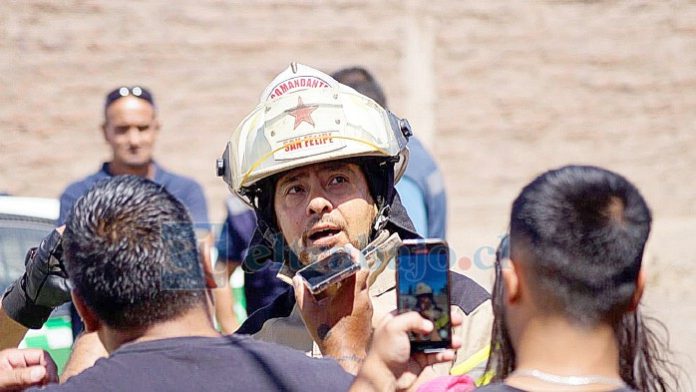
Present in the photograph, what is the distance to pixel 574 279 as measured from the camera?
7.91 feet

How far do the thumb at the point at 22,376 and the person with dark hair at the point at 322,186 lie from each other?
2.51ft

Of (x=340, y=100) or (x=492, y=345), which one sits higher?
(x=340, y=100)

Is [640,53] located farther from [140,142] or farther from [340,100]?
[340,100]

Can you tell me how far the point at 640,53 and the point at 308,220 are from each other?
10.3 m

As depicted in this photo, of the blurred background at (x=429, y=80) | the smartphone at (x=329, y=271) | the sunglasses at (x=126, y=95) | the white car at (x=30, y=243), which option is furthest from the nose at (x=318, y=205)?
the blurred background at (x=429, y=80)

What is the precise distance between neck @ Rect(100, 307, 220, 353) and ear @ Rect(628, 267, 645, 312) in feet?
2.82

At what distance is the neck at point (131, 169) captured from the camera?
6707 millimetres

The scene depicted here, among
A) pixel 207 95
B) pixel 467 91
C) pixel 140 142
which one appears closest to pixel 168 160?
pixel 207 95

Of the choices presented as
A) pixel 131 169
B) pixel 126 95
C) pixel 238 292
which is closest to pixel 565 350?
pixel 238 292

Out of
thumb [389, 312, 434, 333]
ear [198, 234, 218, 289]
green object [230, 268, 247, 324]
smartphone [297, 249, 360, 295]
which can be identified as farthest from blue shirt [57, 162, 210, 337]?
thumb [389, 312, 434, 333]

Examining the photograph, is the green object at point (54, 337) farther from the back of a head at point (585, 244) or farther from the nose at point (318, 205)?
the back of a head at point (585, 244)

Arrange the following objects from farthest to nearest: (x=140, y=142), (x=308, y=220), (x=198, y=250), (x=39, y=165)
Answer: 1. (x=39, y=165)
2. (x=140, y=142)
3. (x=308, y=220)
4. (x=198, y=250)

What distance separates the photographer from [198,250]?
277 cm

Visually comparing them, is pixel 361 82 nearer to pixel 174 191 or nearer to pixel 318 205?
pixel 174 191
